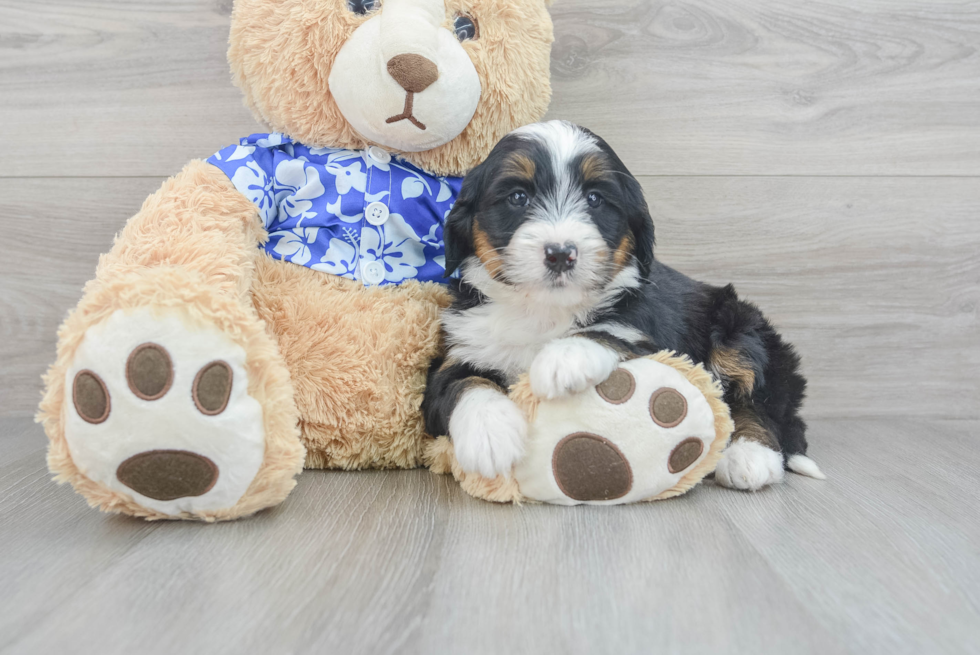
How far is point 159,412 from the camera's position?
1.36 meters

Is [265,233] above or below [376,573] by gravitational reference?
above

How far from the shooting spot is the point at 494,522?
156cm

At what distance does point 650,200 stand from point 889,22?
1.04 metres

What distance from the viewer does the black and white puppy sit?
63.0 inches

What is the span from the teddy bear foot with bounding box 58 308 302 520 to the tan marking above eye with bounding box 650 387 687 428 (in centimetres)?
83

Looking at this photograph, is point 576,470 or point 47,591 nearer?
point 47,591

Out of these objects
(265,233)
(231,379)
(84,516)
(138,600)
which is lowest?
(84,516)

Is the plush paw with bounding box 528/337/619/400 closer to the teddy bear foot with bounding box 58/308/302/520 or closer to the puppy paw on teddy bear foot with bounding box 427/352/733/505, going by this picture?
the puppy paw on teddy bear foot with bounding box 427/352/733/505

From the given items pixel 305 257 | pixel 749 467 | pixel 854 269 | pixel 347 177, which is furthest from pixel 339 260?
pixel 854 269

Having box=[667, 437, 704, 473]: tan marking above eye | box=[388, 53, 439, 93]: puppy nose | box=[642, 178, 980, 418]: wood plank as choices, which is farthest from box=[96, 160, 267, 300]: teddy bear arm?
box=[642, 178, 980, 418]: wood plank

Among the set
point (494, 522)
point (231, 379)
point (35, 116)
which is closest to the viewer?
point (231, 379)

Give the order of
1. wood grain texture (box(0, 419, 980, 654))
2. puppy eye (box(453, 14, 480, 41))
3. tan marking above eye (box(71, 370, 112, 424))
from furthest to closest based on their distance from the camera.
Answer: puppy eye (box(453, 14, 480, 41)) < tan marking above eye (box(71, 370, 112, 424)) < wood grain texture (box(0, 419, 980, 654))

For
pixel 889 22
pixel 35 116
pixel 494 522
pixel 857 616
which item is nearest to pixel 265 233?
pixel 494 522

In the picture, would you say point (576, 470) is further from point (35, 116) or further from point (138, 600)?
point (35, 116)
